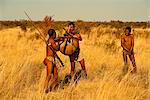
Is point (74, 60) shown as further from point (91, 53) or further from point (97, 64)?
point (91, 53)

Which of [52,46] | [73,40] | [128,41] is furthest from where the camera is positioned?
[128,41]

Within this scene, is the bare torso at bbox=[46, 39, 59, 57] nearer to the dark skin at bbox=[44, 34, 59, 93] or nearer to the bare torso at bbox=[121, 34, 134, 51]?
the dark skin at bbox=[44, 34, 59, 93]

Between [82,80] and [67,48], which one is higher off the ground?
[67,48]

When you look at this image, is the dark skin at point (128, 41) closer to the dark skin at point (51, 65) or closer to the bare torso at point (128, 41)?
the bare torso at point (128, 41)

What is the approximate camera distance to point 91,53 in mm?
12438

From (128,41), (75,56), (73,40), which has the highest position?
(73,40)

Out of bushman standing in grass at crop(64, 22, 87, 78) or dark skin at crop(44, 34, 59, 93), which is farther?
bushman standing in grass at crop(64, 22, 87, 78)

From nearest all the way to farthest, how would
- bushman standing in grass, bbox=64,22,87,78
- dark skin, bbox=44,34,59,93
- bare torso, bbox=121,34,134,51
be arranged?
dark skin, bbox=44,34,59,93, bushman standing in grass, bbox=64,22,87,78, bare torso, bbox=121,34,134,51

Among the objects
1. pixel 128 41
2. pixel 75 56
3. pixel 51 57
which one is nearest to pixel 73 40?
pixel 75 56

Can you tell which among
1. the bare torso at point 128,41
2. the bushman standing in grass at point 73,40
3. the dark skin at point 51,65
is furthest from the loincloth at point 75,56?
the bare torso at point 128,41

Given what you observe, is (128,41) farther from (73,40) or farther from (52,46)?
(52,46)

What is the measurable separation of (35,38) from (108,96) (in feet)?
46.8

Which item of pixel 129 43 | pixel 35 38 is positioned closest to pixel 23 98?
pixel 129 43

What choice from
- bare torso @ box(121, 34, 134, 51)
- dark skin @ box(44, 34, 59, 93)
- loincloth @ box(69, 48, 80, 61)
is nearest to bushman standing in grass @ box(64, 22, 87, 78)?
loincloth @ box(69, 48, 80, 61)
